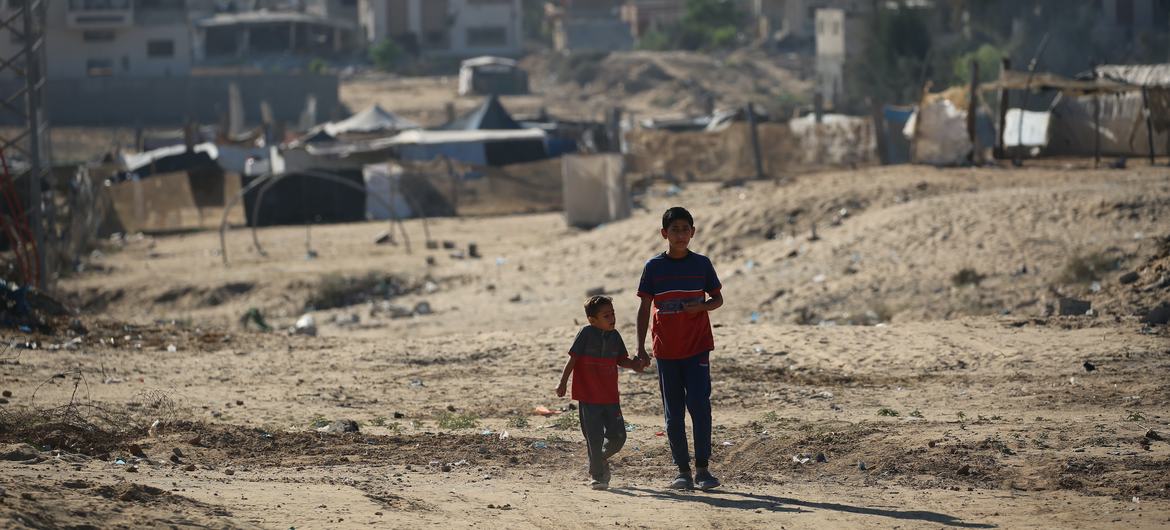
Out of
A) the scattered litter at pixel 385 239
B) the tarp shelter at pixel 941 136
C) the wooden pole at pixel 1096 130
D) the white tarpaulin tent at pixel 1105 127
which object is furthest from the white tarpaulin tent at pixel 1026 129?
the scattered litter at pixel 385 239

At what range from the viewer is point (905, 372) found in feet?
31.7

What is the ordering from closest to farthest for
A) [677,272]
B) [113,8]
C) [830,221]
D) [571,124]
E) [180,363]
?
1. [677,272]
2. [180,363]
3. [830,221]
4. [571,124]
5. [113,8]

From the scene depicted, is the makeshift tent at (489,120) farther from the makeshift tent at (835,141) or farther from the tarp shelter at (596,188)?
the tarp shelter at (596,188)

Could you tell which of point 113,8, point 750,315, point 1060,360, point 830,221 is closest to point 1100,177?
point 830,221

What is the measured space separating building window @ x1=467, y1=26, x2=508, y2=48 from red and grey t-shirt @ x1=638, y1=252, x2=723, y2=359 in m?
65.0

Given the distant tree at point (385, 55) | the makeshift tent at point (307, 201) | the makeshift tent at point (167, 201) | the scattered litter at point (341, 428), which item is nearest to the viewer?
the scattered litter at point (341, 428)

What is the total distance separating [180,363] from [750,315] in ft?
Answer: 17.9

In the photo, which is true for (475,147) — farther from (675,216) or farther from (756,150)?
(675,216)

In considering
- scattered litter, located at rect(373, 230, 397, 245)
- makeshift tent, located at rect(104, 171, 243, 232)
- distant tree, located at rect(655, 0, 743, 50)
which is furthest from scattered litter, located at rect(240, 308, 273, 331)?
distant tree, located at rect(655, 0, 743, 50)

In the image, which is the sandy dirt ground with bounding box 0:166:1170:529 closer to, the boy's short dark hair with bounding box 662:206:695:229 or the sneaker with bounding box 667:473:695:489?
the sneaker with bounding box 667:473:695:489

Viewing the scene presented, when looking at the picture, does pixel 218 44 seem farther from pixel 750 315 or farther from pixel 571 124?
pixel 750 315

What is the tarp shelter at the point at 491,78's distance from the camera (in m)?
57.0

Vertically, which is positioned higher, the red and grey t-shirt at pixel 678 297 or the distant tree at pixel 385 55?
the red and grey t-shirt at pixel 678 297

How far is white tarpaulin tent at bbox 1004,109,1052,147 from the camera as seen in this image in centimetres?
2133
